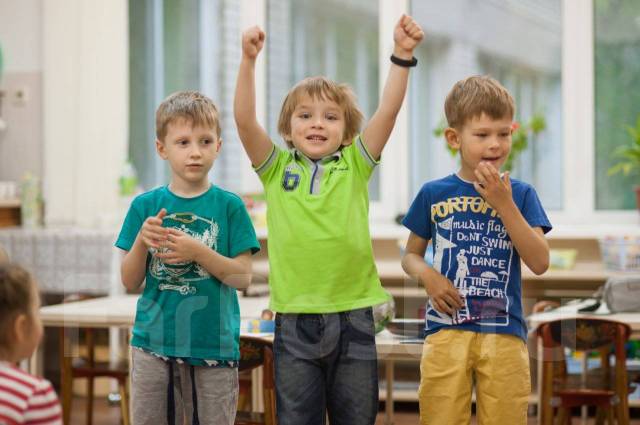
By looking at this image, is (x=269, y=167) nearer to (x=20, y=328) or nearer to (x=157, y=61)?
(x=20, y=328)

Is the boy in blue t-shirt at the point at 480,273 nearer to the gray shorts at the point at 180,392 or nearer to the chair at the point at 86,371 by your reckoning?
the gray shorts at the point at 180,392

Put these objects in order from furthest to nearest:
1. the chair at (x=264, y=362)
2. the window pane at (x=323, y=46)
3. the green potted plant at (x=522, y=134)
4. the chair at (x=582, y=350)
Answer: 1. the window pane at (x=323, y=46)
2. the green potted plant at (x=522, y=134)
3. the chair at (x=582, y=350)
4. the chair at (x=264, y=362)

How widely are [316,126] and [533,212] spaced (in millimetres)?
552

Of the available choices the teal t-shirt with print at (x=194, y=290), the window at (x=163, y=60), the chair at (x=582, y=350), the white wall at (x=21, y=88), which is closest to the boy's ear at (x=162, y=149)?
the teal t-shirt with print at (x=194, y=290)

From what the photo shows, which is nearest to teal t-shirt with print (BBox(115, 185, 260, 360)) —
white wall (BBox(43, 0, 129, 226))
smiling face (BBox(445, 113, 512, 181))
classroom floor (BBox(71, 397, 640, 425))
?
smiling face (BBox(445, 113, 512, 181))

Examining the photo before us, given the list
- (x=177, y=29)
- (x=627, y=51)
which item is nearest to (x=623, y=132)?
(x=627, y=51)

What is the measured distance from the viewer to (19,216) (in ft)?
17.0

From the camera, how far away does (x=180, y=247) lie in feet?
7.09

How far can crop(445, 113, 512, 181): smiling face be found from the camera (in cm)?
209

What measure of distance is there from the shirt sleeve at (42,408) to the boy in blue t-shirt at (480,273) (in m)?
0.85

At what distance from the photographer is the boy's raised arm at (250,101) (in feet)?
6.79

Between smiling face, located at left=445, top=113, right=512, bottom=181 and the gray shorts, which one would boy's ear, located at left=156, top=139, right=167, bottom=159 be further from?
smiling face, located at left=445, top=113, right=512, bottom=181

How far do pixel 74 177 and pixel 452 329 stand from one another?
137 inches

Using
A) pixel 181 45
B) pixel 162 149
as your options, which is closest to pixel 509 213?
pixel 162 149
